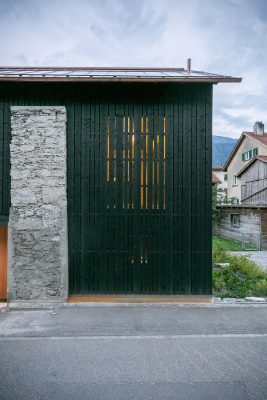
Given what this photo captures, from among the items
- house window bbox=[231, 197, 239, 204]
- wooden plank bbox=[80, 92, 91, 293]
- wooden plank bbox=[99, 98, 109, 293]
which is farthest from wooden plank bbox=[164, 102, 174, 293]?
house window bbox=[231, 197, 239, 204]

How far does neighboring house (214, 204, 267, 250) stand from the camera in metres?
19.6

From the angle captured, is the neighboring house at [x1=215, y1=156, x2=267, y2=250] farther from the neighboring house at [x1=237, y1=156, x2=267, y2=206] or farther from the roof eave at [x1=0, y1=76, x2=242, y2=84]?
the roof eave at [x1=0, y1=76, x2=242, y2=84]

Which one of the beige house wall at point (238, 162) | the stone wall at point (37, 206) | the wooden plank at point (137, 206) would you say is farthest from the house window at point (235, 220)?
the stone wall at point (37, 206)

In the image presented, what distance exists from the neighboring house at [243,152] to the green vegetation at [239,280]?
21199mm

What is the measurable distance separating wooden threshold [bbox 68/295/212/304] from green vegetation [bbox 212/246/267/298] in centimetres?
90

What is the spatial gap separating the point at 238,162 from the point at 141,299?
100 feet

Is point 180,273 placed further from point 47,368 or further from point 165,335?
point 47,368

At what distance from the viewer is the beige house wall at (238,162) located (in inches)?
1172

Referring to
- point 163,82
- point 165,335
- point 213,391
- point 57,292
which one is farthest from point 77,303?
point 163,82

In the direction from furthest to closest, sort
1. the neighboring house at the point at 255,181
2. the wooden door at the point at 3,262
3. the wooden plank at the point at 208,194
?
1. the neighboring house at the point at 255,181
2. the wooden door at the point at 3,262
3. the wooden plank at the point at 208,194

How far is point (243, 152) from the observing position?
33.4 metres

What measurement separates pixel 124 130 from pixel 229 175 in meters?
31.9

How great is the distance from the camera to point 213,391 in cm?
464

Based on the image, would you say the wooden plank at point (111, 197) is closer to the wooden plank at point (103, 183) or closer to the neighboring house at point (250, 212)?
the wooden plank at point (103, 183)
